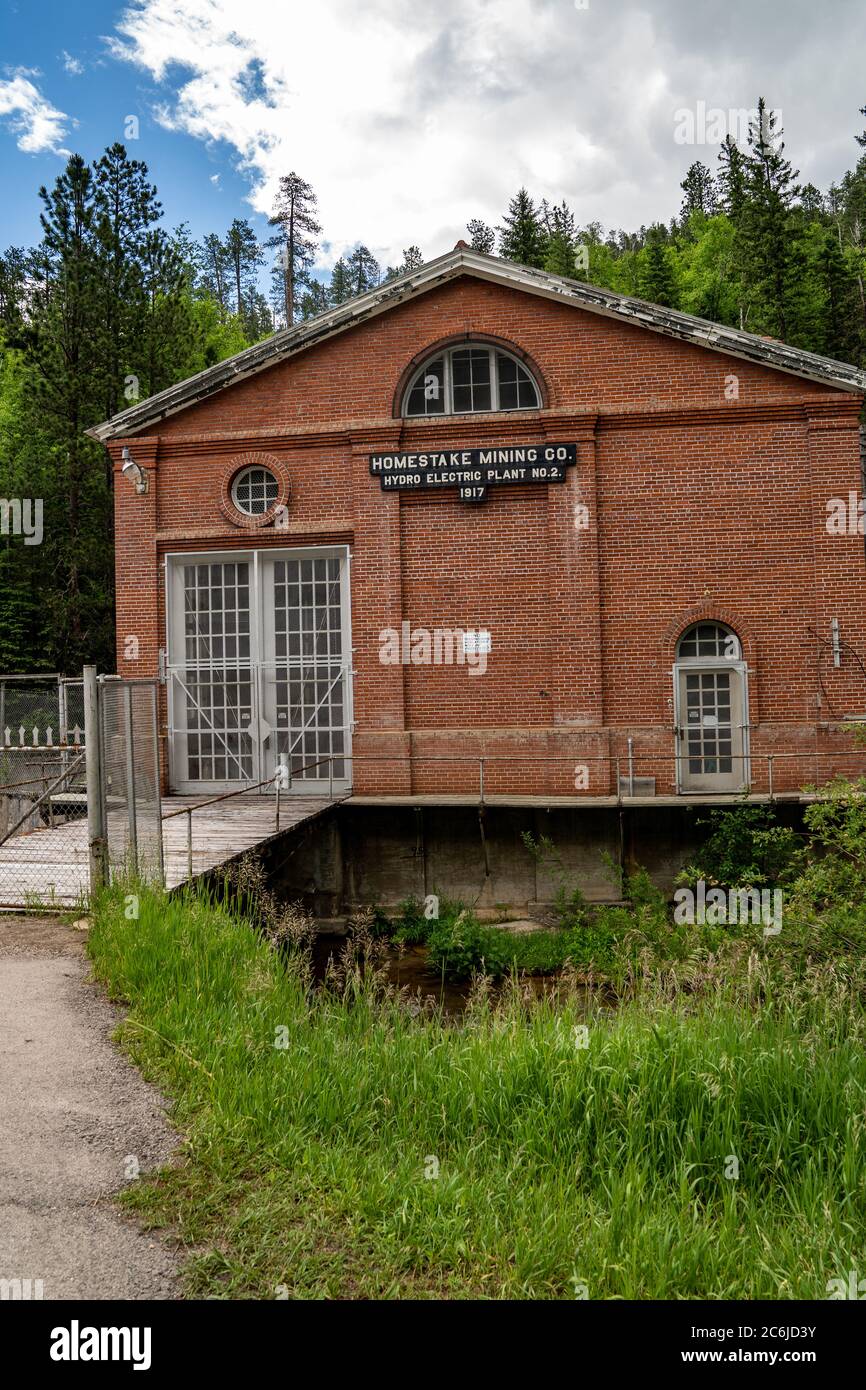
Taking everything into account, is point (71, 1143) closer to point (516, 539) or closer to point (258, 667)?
point (258, 667)

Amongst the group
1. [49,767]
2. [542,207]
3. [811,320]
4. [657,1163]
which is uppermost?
[542,207]

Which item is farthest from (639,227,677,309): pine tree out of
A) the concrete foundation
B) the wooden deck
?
the wooden deck

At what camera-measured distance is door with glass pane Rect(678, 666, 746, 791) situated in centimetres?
1385

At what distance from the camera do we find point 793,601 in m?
13.7

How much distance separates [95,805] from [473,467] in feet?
27.0

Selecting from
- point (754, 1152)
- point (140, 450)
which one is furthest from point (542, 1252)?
point (140, 450)

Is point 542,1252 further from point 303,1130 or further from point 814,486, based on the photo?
point 814,486

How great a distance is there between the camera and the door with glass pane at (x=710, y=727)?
13852mm

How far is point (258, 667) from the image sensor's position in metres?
15.0

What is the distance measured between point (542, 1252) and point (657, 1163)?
1.16 metres

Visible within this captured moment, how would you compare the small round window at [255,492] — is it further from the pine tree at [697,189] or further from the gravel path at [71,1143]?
the pine tree at [697,189]

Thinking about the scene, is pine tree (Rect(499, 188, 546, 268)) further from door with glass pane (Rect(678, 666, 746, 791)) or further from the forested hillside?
door with glass pane (Rect(678, 666, 746, 791))

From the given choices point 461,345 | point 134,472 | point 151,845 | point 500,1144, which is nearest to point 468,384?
point 461,345

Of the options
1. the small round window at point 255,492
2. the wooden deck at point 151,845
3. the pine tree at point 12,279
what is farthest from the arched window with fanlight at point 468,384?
the pine tree at point 12,279
